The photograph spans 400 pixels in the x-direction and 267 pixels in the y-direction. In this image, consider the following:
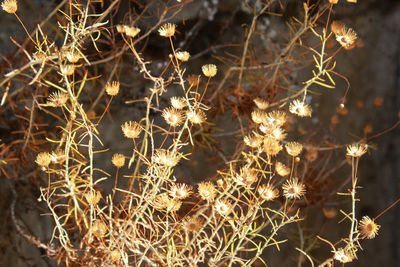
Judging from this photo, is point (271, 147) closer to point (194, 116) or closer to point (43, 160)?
point (194, 116)

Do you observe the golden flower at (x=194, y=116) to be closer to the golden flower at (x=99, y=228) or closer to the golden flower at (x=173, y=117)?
the golden flower at (x=173, y=117)

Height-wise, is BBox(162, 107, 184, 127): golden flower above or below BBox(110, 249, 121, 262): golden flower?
above

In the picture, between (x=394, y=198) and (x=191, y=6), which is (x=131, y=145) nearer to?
(x=191, y=6)

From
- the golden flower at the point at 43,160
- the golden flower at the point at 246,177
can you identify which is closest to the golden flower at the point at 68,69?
the golden flower at the point at 43,160

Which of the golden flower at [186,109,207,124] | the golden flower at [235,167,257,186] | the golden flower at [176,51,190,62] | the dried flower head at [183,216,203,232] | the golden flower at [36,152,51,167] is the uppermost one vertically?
the golden flower at [176,51,190,62]

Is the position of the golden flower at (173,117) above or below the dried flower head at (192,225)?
above

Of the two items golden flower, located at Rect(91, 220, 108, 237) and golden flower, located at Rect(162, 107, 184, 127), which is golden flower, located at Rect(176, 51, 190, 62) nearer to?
golden flower, located at Rect(162, 107, 184, 127)

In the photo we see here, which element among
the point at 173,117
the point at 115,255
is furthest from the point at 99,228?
the point at 173,117

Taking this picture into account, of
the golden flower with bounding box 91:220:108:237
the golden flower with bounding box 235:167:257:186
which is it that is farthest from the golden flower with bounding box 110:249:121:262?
the golden flower with bounding box 235:167:257:186
